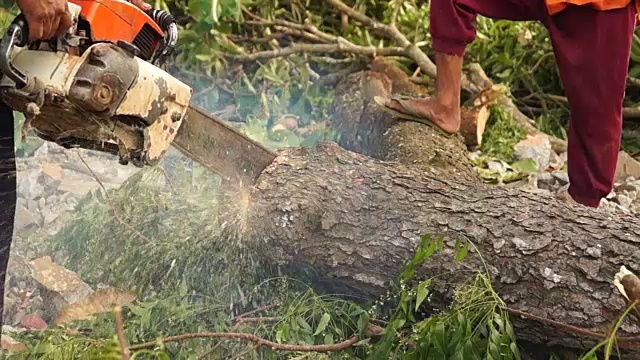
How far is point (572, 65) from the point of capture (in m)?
2.57

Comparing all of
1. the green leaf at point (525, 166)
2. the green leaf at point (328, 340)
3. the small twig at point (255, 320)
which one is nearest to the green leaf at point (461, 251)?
the green leaf at point (328, 340)

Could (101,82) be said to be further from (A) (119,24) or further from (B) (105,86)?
(A) (119,24)

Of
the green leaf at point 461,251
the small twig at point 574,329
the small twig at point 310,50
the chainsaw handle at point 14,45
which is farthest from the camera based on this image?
the small twig at point 310,50

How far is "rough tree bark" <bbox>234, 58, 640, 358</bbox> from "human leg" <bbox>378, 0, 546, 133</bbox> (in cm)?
50

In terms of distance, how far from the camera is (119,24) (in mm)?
1976

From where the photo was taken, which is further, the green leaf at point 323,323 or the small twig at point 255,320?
the small twig at point 255,320

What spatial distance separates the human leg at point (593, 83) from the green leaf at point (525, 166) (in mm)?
813

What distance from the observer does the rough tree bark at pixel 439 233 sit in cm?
200

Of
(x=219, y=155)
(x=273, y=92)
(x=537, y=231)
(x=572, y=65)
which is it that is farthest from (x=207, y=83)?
(x=537, y=231)

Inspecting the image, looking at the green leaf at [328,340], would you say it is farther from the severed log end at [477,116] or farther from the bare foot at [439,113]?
the severed log end at [477,116]

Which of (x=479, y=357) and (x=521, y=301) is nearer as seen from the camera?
(x=479, y=357)

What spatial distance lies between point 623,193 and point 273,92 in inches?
72.6

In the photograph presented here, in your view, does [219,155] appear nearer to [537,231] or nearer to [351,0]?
[537,231]

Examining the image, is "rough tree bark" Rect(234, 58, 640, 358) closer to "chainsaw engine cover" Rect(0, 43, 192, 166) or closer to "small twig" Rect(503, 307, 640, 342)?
"small twig" Rect(503, 307, 640, 342)
